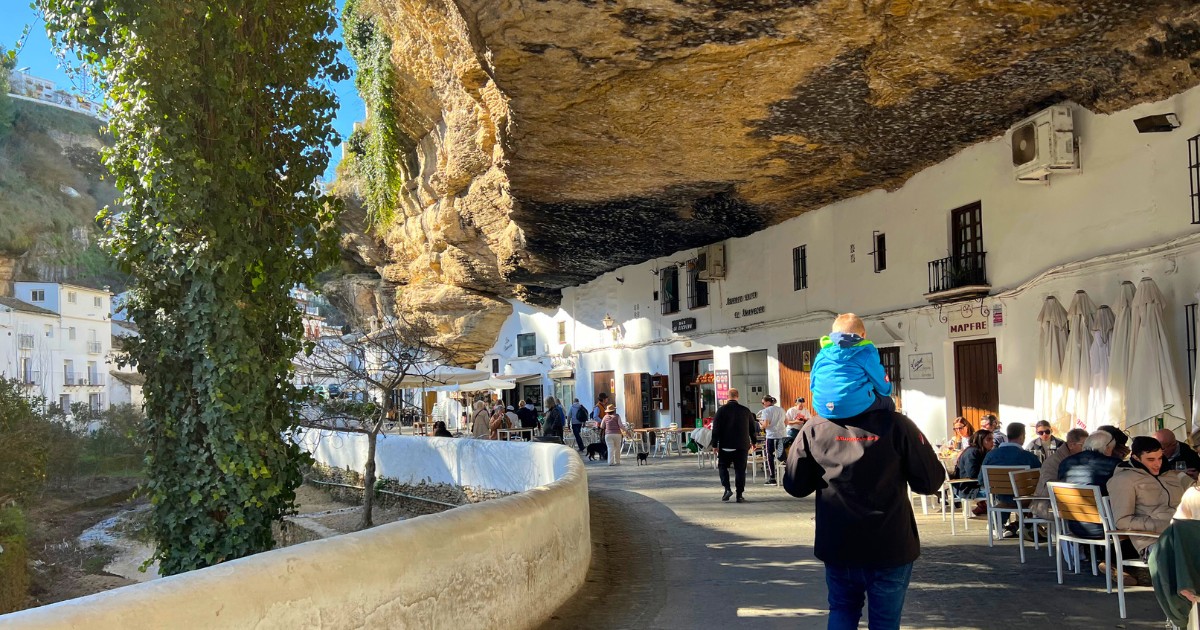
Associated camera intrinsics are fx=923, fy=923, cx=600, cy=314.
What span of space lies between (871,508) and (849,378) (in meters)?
0.57

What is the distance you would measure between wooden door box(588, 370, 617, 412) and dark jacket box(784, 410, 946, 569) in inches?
998

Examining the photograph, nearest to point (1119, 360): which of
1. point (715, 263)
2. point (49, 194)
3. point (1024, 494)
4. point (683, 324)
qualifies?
point (1024, 494)

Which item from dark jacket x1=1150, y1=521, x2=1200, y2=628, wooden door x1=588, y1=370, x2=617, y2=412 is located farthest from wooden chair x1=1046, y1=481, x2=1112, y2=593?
wooden door x1=588, y1=370, x2=617, y2=412

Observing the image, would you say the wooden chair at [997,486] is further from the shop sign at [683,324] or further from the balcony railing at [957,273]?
the shop sign at [683,324]

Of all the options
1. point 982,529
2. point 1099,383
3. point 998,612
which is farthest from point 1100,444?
point 1099,383

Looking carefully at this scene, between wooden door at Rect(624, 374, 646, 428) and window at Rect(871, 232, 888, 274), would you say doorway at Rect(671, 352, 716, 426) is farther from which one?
window at Rect(871, 232, 888, 274)

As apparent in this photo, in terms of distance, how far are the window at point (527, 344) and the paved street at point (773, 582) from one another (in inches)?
889

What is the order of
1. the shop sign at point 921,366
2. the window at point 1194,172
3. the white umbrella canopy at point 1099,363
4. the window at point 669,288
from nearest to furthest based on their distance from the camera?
the window at point 1194,172
the white umbrella canopy at point 1099,363
the shop sign at point 921,366
the window at point 669,288

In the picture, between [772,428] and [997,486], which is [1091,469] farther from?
[772,428]

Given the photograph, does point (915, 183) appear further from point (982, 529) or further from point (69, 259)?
point (69, 259)

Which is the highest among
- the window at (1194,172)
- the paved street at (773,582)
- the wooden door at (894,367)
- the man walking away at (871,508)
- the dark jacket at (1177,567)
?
the window at (1194,172)

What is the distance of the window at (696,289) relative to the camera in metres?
24.5

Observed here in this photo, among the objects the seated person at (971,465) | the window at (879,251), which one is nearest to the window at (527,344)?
the window at (879,251)

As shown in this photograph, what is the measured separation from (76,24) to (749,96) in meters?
8.04
